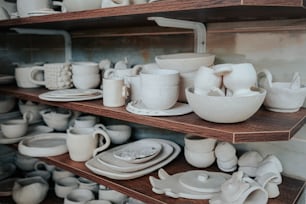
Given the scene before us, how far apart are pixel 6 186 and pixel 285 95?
1.23m

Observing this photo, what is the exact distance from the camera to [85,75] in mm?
1092

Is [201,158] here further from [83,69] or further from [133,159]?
[83,69]

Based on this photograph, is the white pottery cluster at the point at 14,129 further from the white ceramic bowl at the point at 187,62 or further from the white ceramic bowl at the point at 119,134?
the white ceramic bowl at the point at 187,62

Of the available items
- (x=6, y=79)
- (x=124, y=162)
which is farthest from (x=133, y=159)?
(x=6, y=79)

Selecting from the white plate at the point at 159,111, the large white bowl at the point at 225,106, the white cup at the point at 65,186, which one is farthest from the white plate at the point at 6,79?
the large white bowl at the point at 225,106

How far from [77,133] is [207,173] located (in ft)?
1.59

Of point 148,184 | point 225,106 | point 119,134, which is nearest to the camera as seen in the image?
point 225,106

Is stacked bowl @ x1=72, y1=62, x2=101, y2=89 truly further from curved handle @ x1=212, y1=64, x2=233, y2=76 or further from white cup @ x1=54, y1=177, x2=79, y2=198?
curved handle @ x1=212, y1=64, x2=233, y2=76

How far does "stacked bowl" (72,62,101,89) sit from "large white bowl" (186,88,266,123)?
524 mm

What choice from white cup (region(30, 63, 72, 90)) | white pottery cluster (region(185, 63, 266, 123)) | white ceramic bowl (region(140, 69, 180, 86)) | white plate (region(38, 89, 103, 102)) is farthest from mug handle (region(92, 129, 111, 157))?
white pottery cluster (region(185, 63, 266, 123))

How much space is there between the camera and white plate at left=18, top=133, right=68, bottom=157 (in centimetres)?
110

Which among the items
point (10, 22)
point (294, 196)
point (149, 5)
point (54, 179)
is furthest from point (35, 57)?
point (294, 196)

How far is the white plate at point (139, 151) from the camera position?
3.08ft

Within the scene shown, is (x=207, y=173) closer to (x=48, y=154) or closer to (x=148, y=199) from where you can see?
(x=148, y=199)
